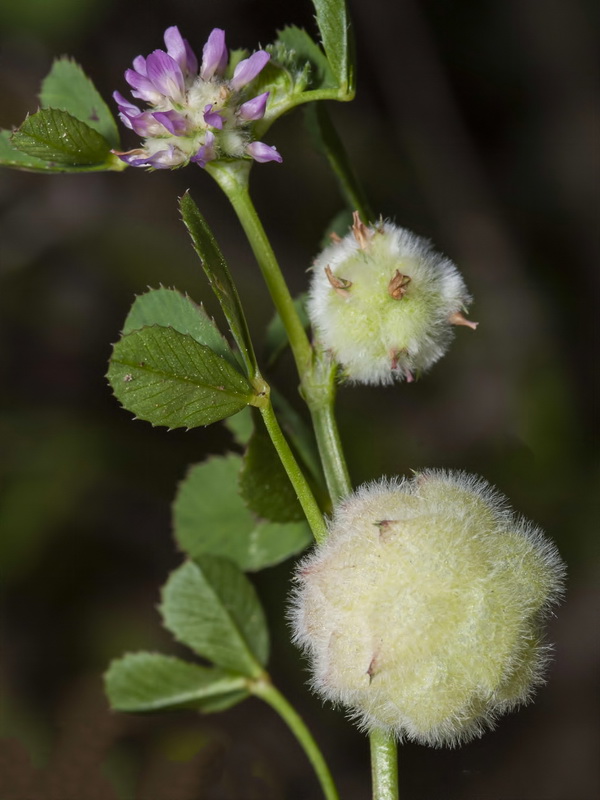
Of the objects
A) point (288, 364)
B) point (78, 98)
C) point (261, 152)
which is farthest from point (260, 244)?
point (288, 364)

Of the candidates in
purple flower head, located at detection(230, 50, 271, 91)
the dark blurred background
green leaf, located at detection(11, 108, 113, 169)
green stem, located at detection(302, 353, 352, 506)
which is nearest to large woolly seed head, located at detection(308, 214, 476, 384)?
green stem, located at detection(302, 353, 352, 506)

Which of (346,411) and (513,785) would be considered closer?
(513,785)

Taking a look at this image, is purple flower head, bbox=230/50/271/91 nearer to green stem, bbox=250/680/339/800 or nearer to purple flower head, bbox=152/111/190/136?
purple flower head, bbox=152/111/190/136

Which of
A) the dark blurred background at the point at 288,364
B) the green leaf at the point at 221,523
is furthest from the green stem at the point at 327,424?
the dark blurred background at the point at 288,364

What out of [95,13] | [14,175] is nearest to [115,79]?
[95,13]

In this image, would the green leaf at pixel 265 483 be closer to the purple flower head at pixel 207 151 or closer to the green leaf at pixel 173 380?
the green leaf at pixel 173 380

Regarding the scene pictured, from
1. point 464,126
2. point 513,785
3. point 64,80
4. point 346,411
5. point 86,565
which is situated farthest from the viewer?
point 464,126

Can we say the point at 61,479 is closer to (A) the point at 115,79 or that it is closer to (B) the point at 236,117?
(A) the point at 115,79
